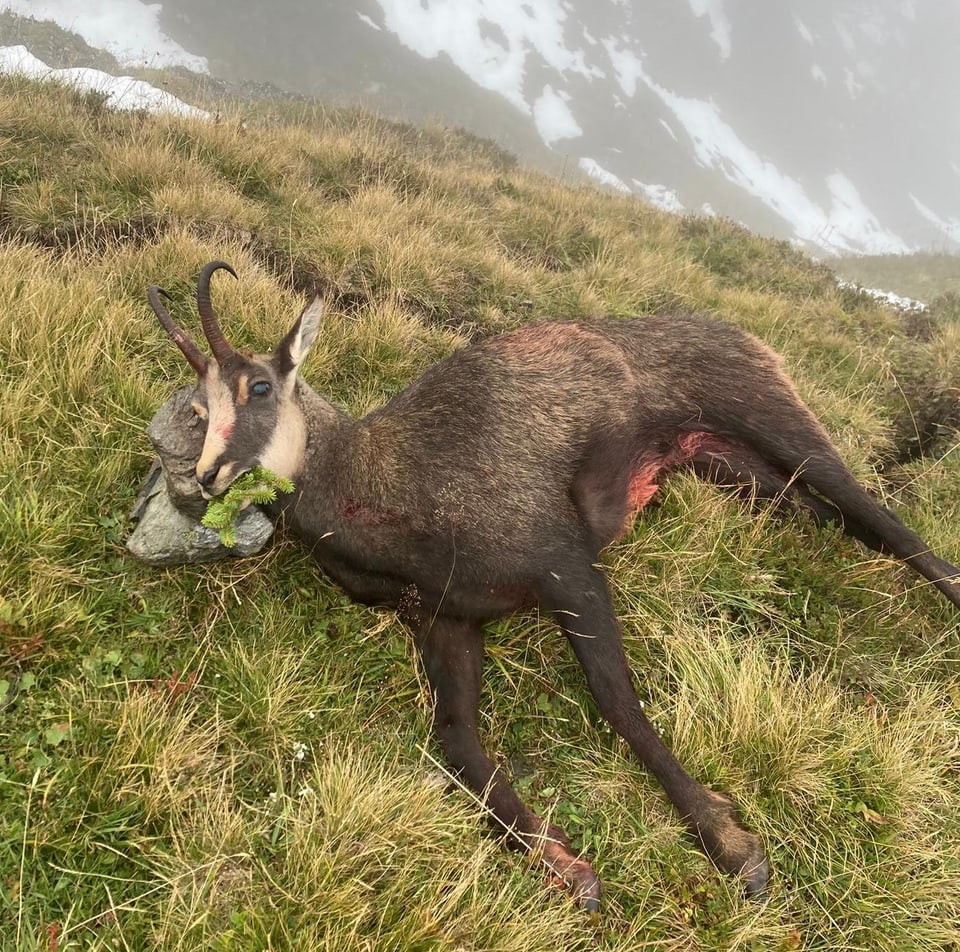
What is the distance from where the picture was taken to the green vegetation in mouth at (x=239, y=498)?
3.12m

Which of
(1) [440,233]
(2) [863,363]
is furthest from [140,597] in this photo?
(2) [863,363]

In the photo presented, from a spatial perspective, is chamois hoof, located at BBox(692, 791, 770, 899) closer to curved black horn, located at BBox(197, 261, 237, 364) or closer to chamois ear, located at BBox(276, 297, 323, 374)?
chamois ear, located at BBox(276, 297, 323, 374)

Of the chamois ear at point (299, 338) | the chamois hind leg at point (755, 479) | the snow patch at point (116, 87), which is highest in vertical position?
the chamois hind leg at point (755, 479)

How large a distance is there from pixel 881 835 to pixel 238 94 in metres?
23.0

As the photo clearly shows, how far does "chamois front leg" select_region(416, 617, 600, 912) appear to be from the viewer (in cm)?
262

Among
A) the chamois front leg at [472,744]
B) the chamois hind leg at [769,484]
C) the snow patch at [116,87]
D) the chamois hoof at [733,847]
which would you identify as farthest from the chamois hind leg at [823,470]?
the snow patch at [116,87]

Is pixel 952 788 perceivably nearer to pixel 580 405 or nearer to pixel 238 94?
pixel 580 405

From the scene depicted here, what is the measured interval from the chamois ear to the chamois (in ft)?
0.05

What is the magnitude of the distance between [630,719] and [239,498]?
7.45 ft

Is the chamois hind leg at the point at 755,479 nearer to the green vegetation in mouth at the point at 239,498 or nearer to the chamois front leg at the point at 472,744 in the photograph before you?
the chamois front leg at the point at 472,744

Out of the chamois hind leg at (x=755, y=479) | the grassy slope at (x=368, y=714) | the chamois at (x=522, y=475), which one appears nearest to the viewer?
the grassy slope at (x=368, y=714)

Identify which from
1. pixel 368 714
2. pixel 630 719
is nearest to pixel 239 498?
pixel 368 714

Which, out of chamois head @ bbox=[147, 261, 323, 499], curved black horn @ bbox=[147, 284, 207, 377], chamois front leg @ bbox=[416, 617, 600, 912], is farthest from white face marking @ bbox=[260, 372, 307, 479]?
chamois front leg @ bbox=[416, 617, 600, 912]

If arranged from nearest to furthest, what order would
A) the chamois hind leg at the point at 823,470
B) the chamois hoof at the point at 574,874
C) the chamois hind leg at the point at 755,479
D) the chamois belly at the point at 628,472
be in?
1. the chamois hoof at the point at 574,874
2. the chamois belly at the point at 628,472
3. the chamois hind leg at the point at 823,470
4. the chamois hind leg at the point at 755,479
